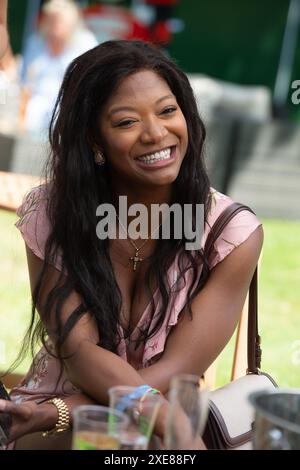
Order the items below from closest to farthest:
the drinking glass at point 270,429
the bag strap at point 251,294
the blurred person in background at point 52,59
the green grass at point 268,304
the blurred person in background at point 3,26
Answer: the drinking glass at point 270,429 → the bag strap at point 251,294 → the blurred person in background at point 3,26 → the green grass at point 268,304 → the blurred person in background at point 52,59

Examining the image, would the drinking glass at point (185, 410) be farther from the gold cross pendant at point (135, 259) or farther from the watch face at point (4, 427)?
the gold cross pendant at point (135, 259)

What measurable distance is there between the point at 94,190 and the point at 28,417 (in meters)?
0.81

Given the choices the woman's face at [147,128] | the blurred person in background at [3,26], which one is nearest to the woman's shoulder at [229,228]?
the woman's face at [147,128]

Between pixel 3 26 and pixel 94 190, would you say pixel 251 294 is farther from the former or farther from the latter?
pixel 3 26

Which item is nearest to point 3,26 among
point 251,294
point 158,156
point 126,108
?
point 126,108

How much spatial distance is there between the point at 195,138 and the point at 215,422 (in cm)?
88

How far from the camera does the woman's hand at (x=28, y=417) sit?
8.75 feet

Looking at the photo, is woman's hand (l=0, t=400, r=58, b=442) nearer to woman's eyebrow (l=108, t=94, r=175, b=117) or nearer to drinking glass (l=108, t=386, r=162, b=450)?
drinking glass (l=108, t=386, r=162, b=450)

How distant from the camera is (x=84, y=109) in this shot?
3203 mm

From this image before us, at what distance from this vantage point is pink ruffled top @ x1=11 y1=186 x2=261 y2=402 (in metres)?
3.18

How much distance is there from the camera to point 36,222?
10.8 ft

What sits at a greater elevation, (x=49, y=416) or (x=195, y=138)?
(x=195, y=138)

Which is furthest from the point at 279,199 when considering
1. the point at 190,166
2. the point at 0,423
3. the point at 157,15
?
the point at 0,423
